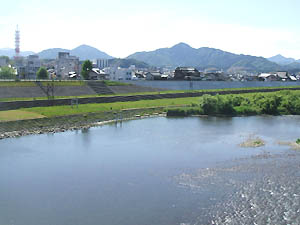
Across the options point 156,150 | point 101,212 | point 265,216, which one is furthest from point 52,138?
point 265,216

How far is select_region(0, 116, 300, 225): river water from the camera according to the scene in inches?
471

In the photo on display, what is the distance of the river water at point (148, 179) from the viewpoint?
11953 mm

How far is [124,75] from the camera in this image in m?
69.6

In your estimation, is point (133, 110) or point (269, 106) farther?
point (269, 106)

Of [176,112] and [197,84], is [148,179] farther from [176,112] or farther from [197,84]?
[197,84]

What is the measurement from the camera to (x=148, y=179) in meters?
15.5

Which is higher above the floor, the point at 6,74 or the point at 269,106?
the point at 6,74

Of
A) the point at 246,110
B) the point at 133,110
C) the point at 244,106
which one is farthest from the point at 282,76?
the point at 133,110

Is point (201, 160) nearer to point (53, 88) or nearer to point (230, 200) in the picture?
point (230, 200)

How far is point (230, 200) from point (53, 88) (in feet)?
105

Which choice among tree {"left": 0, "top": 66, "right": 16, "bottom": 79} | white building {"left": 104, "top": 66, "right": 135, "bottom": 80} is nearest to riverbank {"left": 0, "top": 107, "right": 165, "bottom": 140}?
tree {"left": 0, "top": 66, "right": 16, "bottom": 79}

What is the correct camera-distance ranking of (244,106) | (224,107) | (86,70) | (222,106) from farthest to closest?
(86,70) < (244,106) < (224,107) < (222,106)

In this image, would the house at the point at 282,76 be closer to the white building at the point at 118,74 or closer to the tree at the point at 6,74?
the white building at the point at 118,74

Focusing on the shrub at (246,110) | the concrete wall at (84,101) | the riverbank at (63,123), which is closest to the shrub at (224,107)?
the shrub at (246,110)
